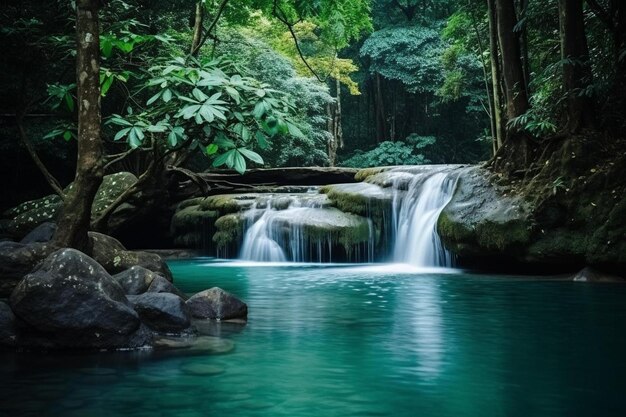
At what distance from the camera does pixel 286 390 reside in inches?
173

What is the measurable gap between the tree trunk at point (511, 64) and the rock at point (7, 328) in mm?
10178

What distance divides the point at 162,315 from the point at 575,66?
28.6 ft

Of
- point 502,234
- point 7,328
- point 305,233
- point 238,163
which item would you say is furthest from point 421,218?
point 7,328

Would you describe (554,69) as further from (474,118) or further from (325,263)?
(474,118)

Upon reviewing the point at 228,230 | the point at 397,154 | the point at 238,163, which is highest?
the point at 397,154

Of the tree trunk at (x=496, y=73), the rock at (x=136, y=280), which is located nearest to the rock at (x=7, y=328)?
the rock at (x=136, y=280)

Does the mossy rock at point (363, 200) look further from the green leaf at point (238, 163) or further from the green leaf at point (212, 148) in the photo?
the green leaf at point (238, 163)

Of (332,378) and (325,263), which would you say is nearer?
(332,378)

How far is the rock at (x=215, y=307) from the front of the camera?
6828 mm

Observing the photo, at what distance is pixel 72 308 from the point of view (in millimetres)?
5203

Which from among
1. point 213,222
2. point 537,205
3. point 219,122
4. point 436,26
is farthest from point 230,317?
point 436,26

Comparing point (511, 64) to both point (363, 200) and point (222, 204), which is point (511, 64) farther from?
point (222, 204)

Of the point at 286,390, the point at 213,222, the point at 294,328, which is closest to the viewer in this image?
the point at 286,390

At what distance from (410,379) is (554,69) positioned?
8.95 m
